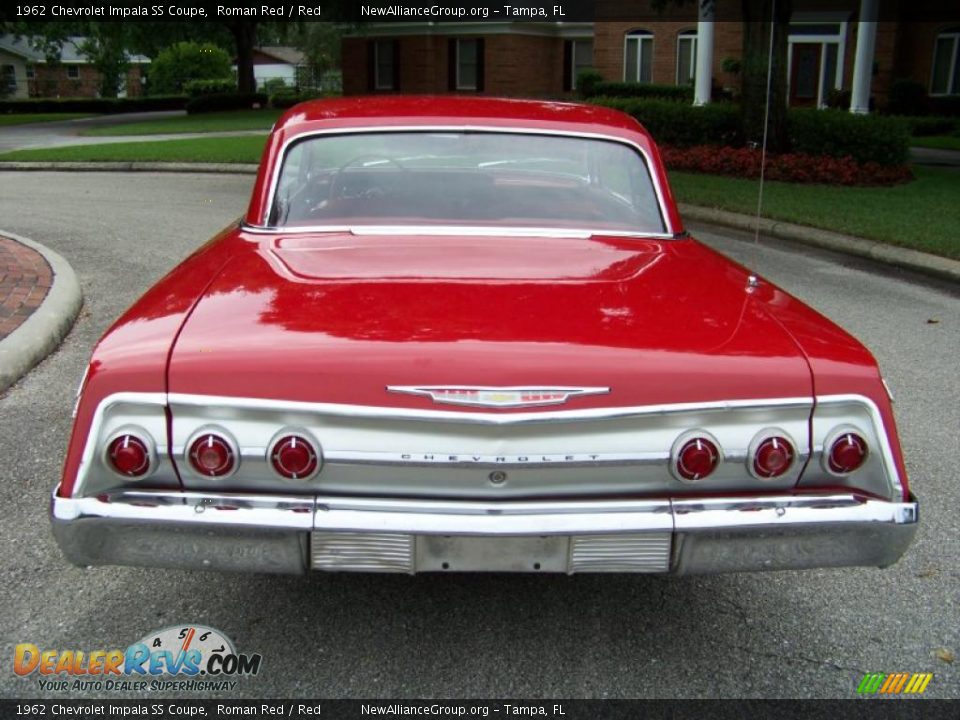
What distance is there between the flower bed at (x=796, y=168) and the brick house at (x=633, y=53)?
40.9ft

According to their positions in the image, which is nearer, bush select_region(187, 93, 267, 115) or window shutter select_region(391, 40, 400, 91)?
bush select_region(187, 93, 267, 115)

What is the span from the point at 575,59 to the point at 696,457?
3684 cm

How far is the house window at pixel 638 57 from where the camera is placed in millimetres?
33188

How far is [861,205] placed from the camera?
1159 centimetres

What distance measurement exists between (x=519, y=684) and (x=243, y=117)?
1201 inches

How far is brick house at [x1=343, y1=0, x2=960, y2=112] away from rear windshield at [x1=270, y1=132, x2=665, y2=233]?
940 inches

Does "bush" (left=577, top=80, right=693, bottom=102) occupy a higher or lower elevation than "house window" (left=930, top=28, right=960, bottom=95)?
lower

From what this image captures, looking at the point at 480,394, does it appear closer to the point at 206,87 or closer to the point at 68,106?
the point at 68,106

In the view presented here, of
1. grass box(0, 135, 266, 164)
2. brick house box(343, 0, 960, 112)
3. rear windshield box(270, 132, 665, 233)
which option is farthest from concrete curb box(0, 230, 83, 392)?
brick house box(343, 0, 960, 112)

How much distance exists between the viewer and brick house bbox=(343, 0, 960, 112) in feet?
97.3

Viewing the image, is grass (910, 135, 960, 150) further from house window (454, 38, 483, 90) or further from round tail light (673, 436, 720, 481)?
round tail light (673, 436, 720, 481)

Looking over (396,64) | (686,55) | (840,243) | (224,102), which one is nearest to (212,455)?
(840,243)

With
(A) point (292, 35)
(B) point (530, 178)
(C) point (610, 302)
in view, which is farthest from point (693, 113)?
(A) point (292, 35)

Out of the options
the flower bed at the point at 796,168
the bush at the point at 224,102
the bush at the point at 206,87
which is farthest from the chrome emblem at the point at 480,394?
the bush at the point at 206,87
